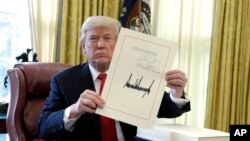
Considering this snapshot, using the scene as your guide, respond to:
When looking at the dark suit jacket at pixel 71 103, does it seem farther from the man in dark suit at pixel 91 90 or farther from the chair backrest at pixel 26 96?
the chair backrest at pixel 26 96

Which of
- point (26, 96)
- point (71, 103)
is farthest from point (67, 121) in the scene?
point (26, 96)

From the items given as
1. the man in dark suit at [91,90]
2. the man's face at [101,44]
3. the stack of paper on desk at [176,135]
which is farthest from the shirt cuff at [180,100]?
the man's face at [101,44]

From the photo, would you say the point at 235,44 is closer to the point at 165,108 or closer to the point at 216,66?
the point at 216,66

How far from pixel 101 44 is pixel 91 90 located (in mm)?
215

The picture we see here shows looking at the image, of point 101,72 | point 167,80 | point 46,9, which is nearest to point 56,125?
point 101,72

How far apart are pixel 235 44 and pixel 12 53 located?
2.08 m

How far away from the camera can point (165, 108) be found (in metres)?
1.68
